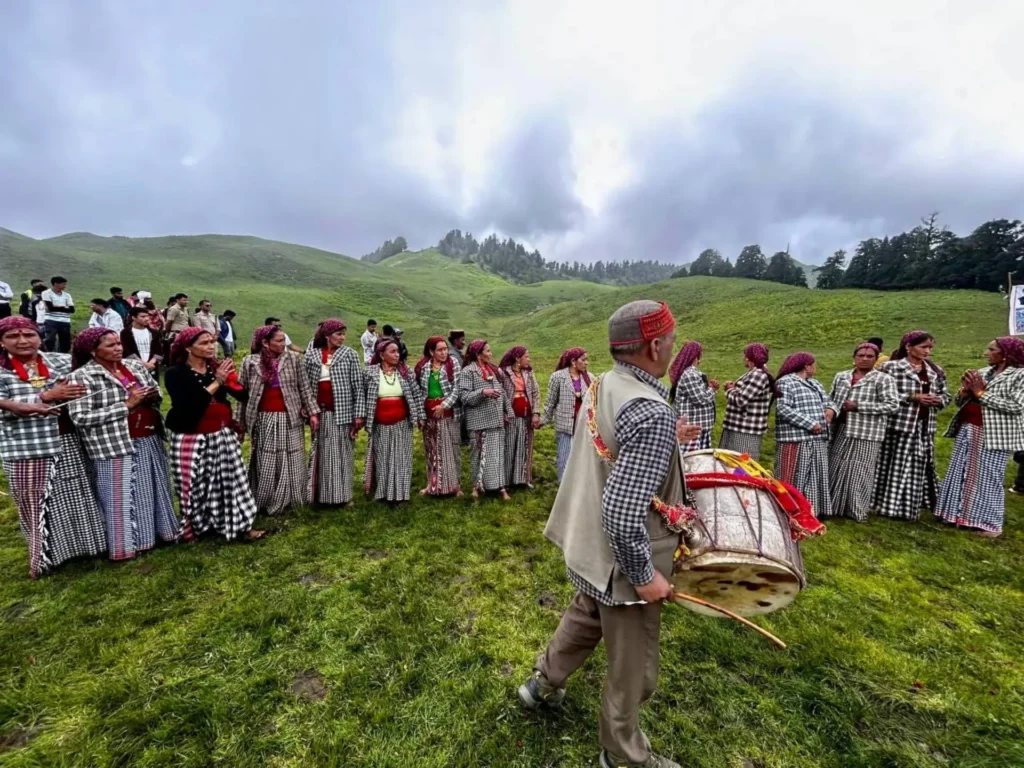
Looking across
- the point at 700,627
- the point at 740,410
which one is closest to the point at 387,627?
the point at 700,627

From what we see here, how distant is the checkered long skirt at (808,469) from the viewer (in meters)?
5.93

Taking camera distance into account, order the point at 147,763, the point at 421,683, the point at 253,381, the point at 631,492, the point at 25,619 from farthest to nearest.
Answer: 1. the point at 253,381
2. the point at 25,619
3. the point at 421,683
4. the point at 147,763
5. the point at 631,492

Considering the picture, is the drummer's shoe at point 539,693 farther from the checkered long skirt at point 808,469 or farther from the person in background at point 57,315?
the person in background at point 57,315

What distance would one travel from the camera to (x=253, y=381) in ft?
17.2

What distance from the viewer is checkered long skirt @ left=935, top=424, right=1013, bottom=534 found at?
18.2ft

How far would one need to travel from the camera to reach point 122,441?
4.28 meters

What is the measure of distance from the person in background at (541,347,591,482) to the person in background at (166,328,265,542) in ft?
12.3

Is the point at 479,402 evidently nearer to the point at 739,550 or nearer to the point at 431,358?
the point at 431,358

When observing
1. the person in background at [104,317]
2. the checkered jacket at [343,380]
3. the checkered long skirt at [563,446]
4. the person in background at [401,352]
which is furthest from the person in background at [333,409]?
the person in background at [104,317]

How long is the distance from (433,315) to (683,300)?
25.8 m

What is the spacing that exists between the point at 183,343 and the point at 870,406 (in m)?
7.91

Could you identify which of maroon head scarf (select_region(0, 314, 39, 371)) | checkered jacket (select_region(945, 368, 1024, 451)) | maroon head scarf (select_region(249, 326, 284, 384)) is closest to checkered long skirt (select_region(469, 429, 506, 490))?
maroon head scarf (select_region(249, 326, 284, 384))

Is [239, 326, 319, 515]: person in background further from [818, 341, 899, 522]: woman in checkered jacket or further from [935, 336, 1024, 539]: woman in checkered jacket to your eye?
[935, 336, 1024, 539]: woman in checkered jacket

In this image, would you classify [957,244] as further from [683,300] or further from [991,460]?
[991,460]
